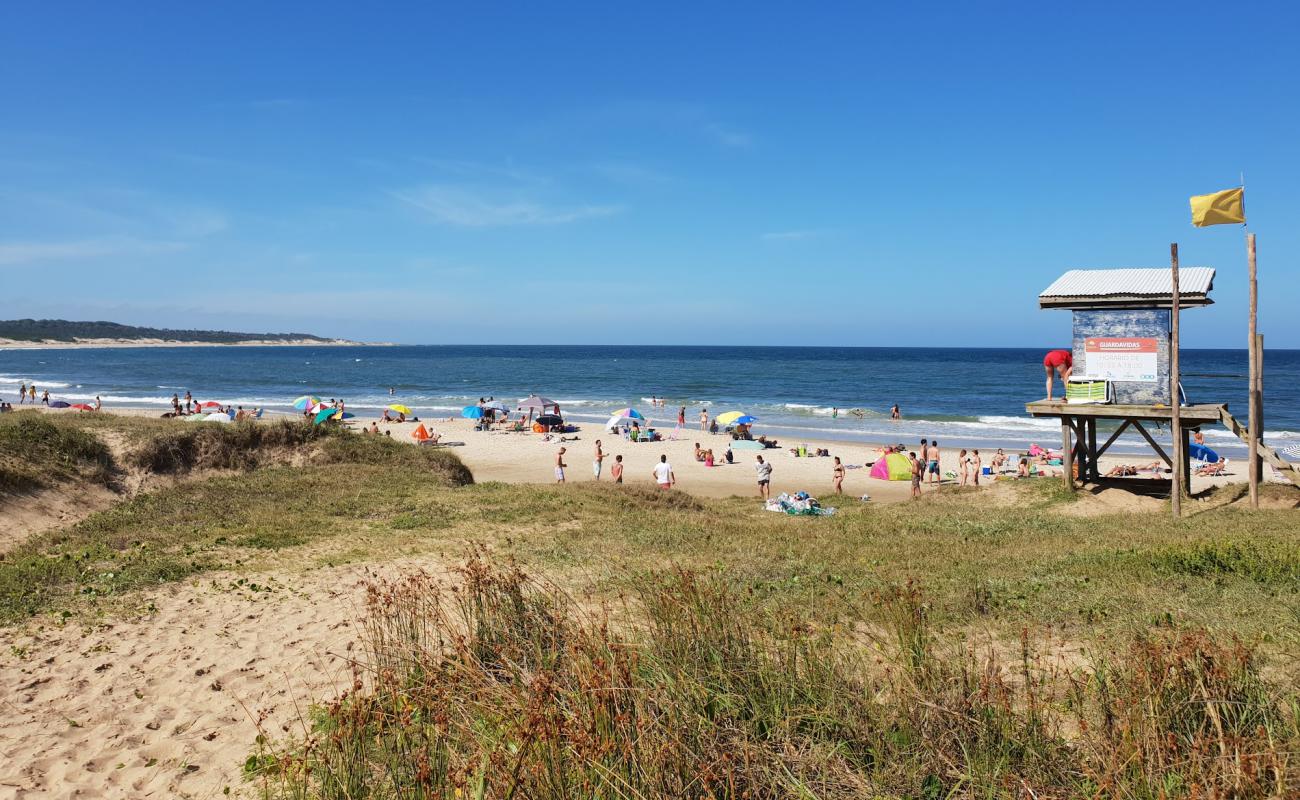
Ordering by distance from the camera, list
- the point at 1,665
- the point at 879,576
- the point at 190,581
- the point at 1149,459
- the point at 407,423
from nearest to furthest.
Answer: the point at 1,665 → the point at 879,576 → the point at 190,581 → the point at 1149,459 → the point at 407,423

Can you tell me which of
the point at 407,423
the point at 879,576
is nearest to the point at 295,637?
the point at 879,576

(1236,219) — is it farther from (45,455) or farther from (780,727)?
(45,455)

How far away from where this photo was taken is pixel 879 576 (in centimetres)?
812

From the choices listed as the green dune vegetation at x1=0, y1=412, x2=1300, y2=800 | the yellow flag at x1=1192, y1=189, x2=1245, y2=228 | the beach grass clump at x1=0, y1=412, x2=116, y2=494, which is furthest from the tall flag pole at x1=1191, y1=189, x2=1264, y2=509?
the beach grass clump at x1=0, y1=412, x2=116, y2=494

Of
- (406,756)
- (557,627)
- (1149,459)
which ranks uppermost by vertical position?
(557,627)

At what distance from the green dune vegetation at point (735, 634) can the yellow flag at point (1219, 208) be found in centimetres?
458

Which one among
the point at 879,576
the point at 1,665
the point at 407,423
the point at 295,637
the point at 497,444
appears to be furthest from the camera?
the point at 407,423

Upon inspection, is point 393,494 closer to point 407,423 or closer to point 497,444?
point 497,444

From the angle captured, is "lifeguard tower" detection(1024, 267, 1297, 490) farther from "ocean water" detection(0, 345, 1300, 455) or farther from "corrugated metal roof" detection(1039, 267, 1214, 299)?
"ocean water" detection(0, 345, 1300, 455)

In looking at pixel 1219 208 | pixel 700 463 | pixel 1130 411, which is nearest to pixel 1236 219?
pixel 1219 208

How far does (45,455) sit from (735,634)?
13672 millimetres

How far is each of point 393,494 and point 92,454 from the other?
5.26 metres

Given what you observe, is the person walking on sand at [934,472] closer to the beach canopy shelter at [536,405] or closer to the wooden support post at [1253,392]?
the wooden support post at [1253,392]

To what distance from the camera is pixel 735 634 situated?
174 inches
